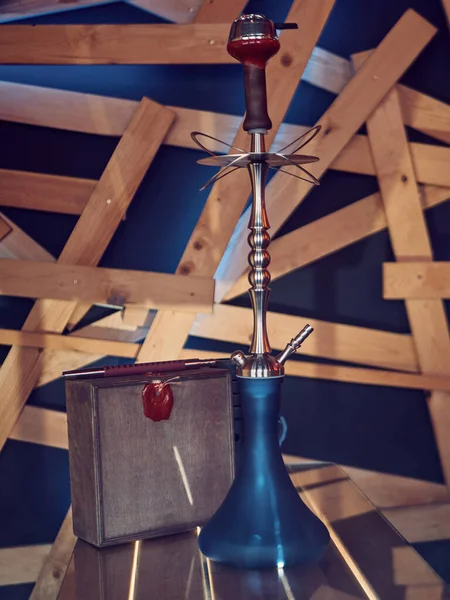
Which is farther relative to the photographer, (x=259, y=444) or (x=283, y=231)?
(x=283, y=231)

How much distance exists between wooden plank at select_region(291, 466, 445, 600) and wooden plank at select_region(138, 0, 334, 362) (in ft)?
3.58

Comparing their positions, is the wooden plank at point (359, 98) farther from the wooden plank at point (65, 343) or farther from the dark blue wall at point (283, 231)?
the wooden plank at point (65, 343)

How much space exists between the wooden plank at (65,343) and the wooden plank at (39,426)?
24 centimetres

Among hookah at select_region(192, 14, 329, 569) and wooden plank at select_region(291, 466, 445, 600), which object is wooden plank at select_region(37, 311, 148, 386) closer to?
wooden plank at select_region(291, 466, 445, 600)

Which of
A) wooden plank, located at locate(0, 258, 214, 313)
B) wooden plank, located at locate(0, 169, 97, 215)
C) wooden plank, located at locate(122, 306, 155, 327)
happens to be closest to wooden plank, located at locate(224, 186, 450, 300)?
wooden plank, located at locate(0, 258, 214, 313)

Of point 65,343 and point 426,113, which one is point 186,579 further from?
point 426,113

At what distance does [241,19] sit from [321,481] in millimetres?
1083

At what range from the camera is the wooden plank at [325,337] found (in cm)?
283

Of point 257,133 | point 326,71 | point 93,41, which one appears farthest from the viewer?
point 326,71

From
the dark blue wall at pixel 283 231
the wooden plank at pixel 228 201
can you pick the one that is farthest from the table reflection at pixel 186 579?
the dark blue wall at pixel 283 231

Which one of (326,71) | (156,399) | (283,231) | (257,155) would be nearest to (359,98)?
(326,71)

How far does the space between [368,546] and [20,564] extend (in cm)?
184

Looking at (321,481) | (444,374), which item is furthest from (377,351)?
(321,481)

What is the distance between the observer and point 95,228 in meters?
2.75
